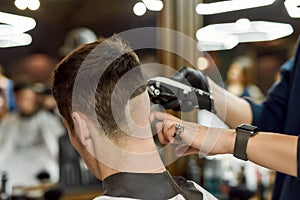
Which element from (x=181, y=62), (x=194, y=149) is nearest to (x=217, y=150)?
(x=194, y=149)

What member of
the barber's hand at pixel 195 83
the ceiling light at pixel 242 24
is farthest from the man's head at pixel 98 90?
the ceiling light at pixel 242 24

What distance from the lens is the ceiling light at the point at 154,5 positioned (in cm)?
210

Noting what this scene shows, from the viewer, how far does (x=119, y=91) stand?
1048 mm

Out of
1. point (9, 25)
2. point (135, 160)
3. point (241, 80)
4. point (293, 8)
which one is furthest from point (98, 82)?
point (241, 80)

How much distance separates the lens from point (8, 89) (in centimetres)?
320

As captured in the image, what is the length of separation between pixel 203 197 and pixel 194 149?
0.58ft

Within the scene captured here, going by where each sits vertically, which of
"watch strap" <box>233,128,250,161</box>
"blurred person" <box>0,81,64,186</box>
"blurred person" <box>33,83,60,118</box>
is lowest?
"blurred person" <box>0,81,64,186</box>

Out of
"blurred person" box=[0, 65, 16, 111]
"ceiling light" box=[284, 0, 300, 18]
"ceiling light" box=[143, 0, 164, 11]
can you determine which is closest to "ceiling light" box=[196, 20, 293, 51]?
"ceiling light" box=[284, 0, 300, 18]

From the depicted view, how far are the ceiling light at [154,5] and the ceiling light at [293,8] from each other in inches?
24.8

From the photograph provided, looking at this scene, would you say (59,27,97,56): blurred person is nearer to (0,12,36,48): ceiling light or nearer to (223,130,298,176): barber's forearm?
(0,12,36,48): ceiling light

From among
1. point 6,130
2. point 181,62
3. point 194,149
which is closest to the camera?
point 194,149

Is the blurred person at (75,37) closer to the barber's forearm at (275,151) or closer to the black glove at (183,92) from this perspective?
the black glove at (183,92)

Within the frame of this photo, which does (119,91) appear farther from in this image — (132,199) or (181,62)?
(181,62)

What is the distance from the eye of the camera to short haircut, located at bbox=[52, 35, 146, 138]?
3.38 ft
